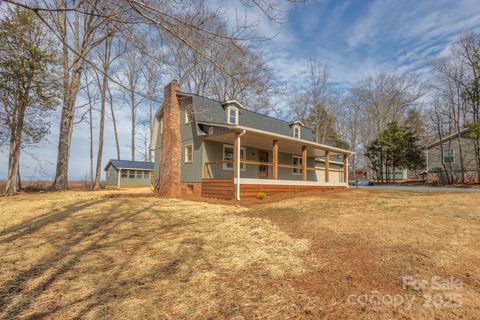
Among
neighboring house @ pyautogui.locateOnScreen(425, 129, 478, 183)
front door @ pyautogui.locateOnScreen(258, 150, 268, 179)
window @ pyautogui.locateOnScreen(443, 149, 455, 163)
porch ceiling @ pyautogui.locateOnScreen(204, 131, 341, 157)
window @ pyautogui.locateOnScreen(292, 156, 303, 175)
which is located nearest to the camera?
porch ceiling @ pyautogui.locateOnScreen(204, 131, 341, 157)

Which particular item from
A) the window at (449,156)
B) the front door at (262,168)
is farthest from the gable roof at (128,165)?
the window at (449,156)

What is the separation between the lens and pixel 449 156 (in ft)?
87.7

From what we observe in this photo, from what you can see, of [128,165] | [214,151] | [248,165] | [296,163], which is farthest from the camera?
[128,165]

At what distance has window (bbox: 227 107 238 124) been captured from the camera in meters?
15.6

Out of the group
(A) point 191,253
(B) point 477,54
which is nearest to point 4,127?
(A) point 191,253

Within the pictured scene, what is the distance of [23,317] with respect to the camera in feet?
8.39

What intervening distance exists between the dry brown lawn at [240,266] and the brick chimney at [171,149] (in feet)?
25.8

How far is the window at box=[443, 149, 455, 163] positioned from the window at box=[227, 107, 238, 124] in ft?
79.0

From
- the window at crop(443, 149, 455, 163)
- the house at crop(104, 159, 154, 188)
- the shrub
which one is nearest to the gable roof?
the house at crop(104, 159, 154, 188)

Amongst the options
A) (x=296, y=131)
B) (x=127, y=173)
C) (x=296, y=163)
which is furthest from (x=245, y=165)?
(x=127, y=173)

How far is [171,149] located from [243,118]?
4.97 metres

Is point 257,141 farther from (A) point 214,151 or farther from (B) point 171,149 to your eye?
(B) point 171,149

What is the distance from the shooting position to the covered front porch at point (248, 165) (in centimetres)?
1172

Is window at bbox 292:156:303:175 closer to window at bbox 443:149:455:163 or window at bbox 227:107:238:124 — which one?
window at bbox 227:107:238:124
